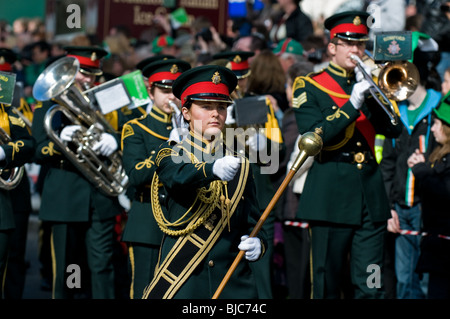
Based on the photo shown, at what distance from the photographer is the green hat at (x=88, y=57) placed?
28.4ft

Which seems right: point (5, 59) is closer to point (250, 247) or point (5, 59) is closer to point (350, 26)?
point (350, 26)

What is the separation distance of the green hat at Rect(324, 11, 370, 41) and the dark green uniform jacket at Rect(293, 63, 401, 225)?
0.27 meters

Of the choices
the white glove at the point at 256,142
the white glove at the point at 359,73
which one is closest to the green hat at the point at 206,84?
the white glove at the point at 359,73

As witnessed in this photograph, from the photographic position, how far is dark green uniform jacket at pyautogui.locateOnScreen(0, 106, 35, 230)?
23.8ft

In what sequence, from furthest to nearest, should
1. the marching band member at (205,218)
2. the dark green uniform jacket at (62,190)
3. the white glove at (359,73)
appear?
the dark green uniform jacket at (62,190), the white glove at (359,73), the marching band member at (205,218)

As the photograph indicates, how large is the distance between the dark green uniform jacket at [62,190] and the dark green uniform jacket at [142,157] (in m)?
1.05

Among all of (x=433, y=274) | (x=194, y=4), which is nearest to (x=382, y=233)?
(x=433, y=274)

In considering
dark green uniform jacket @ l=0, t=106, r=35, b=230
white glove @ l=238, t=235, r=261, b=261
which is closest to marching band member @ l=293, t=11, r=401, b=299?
white glove @ l=238, t=235, r=261, b=261

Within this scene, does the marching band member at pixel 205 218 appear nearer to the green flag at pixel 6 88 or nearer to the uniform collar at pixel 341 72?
the uniform collar at pixel 341 72

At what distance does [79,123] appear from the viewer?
850 cm

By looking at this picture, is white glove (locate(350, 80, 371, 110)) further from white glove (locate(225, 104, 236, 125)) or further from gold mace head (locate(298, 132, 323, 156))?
gold mace head (locate(298, 132, 323, 156))

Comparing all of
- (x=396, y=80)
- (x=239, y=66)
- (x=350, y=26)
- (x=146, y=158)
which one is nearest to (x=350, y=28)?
(x=350, y=26)

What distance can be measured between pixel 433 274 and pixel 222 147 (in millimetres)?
2932

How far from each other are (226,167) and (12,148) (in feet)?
9.34
